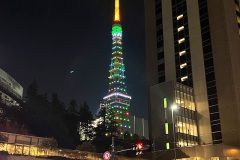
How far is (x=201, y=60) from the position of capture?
8806 centimetres

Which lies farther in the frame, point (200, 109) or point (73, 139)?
point (73, 139)

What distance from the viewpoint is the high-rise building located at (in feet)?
261

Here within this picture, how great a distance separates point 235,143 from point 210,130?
7346mm

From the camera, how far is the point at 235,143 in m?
75.0

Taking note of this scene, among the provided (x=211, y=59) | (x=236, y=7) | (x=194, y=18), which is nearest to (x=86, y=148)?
(x=211, y=59)

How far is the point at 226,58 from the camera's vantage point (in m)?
82.9

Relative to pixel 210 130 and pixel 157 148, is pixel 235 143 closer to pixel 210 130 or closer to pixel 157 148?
pixel 210 130

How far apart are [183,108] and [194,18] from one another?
27498mm

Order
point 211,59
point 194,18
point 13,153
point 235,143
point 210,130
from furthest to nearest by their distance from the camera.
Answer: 1. point 194,18
2. point 211,59
3. point 210,130
4. point 235,143
5. point 13,153

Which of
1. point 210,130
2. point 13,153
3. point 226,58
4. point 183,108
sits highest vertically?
point 226,58

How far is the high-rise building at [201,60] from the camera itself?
3130 inches

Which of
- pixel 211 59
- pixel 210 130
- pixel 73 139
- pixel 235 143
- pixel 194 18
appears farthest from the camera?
pixel 73 139

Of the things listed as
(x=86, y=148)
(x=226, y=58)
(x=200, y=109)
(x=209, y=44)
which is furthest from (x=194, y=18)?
(x=86, y=148)

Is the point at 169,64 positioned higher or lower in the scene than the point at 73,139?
higher
